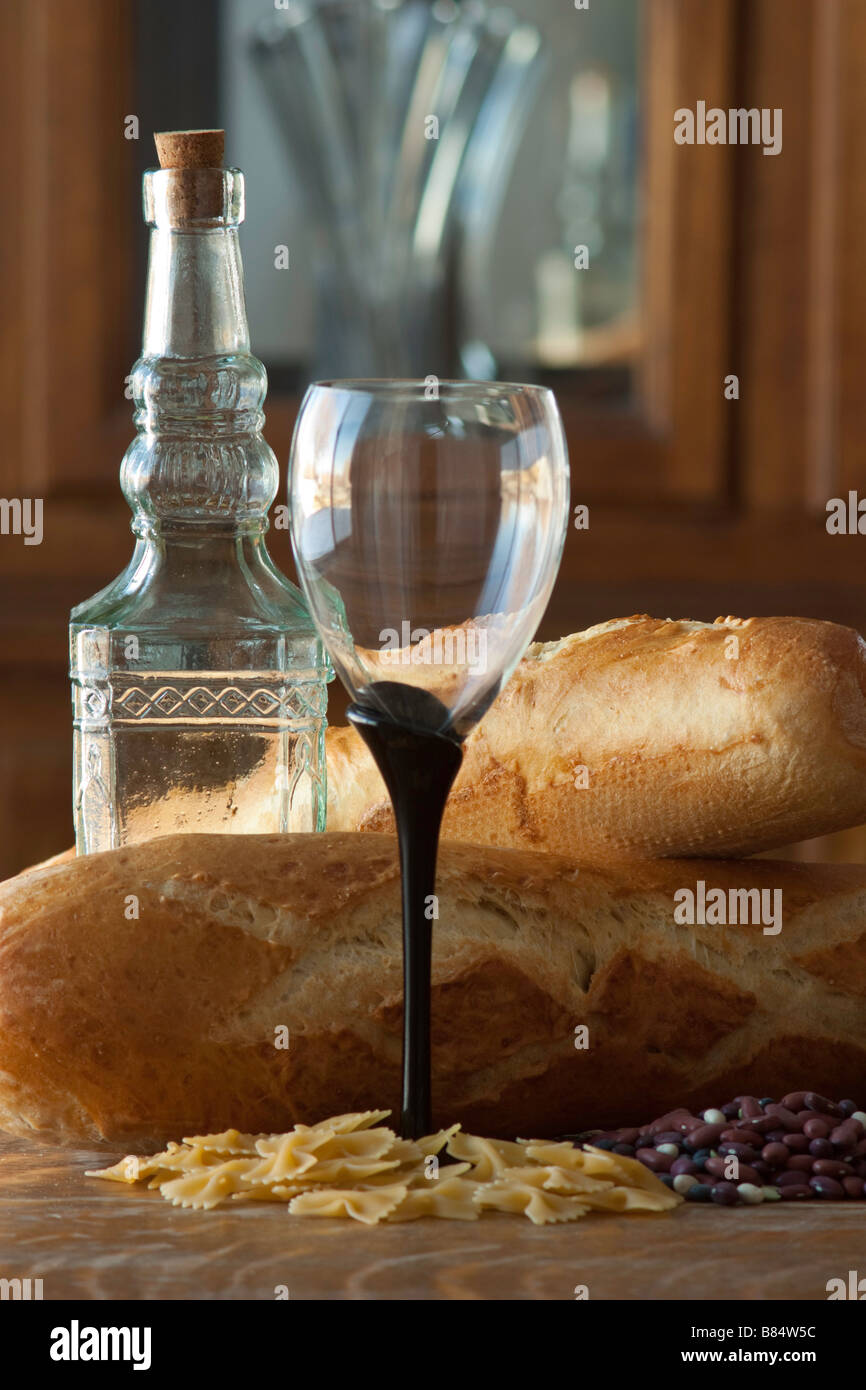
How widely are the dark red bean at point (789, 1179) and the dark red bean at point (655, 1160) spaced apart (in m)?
0.04

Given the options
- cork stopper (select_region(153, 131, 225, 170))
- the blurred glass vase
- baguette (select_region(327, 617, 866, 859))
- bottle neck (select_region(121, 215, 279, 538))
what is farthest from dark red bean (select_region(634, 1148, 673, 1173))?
the blurred glass vase

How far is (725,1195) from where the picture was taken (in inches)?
22.8

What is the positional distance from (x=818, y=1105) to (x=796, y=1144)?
38mm

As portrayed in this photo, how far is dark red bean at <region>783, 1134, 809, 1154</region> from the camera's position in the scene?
0.61 m

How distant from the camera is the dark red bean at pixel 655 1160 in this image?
1.97ft

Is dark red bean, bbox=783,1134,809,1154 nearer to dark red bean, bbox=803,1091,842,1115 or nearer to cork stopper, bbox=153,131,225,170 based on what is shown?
dark red bean, bbox=803,1091,842,1115

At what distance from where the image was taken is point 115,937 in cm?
64

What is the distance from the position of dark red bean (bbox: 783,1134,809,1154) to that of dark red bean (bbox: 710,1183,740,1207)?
35 mm

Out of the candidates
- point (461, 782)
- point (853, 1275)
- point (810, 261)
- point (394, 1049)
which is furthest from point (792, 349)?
point (853, 1275)

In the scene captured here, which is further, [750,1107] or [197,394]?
[197,394]

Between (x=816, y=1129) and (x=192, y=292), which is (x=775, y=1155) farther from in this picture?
(x=192, y=292)

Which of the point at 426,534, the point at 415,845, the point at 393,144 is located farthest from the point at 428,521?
the point at 393,144

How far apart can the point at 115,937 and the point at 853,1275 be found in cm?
28
